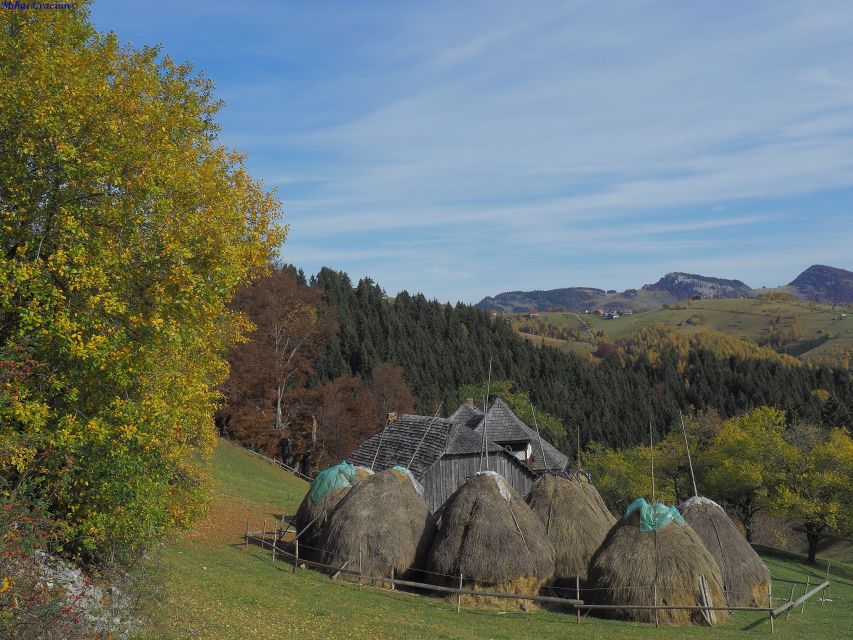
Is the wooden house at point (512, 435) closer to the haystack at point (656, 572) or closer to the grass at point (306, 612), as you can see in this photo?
the grass at point (306, 612)

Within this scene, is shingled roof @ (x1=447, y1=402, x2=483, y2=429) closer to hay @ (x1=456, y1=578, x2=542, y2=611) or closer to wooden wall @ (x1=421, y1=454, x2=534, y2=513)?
wooden wall @ (x1=421, y1=454, x2=534, y2=513)

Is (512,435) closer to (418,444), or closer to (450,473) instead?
(450,473)

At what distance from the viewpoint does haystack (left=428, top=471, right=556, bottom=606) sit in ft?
81.3

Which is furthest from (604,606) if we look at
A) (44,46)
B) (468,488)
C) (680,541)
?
(44,46)

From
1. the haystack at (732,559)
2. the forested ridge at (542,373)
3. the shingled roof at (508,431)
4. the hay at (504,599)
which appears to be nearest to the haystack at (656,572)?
the hay at (504,599)

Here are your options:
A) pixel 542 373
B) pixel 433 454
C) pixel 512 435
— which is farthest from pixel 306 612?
pixel 542 373

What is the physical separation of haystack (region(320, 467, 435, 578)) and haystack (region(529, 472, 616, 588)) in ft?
16.3

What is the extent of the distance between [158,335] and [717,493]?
53.9m

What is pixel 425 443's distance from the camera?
1460 inches

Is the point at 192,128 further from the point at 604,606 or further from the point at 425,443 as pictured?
the point at 425,443

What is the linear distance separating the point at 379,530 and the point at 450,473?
11283mm

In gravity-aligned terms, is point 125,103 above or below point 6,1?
below

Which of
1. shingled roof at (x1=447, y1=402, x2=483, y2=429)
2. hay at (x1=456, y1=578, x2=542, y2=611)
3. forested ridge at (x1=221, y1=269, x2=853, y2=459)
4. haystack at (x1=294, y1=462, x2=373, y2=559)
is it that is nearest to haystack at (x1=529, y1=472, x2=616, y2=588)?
hay at (x1=456, y1=578, x2=542, y2=611)

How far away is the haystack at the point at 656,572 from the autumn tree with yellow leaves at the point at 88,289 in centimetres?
1602
